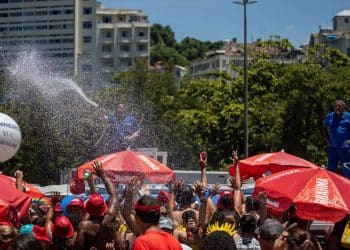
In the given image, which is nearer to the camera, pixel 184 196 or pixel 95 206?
pixel 95 206

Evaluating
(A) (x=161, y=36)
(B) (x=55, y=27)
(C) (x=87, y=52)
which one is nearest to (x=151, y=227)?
(B) (x=55, y=27)

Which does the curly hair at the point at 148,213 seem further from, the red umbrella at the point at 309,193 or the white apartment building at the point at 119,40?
the white apartment building at the point at 119,40

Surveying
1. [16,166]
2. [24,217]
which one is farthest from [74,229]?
[16,166]

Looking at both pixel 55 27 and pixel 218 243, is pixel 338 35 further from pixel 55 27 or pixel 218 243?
pixel 218 243

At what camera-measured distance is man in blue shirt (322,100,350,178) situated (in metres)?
13.8

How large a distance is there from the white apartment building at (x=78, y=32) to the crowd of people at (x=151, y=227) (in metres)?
53.7

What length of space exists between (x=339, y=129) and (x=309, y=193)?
4379 millimetres

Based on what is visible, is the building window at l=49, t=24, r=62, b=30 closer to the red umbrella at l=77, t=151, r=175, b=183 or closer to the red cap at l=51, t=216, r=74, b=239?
the red umbrella at l=77, t=151, r=175, b=183

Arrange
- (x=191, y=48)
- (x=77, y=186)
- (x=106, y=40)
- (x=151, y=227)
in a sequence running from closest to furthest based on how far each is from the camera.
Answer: (x=151, y=227), (x=77, y=186), (x=106, y=40), (x=191, y=48)

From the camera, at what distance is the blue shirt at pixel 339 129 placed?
1381cm

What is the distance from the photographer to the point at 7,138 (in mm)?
12461

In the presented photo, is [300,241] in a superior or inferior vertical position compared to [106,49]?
inferior

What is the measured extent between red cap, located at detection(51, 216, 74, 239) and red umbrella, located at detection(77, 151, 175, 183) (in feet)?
18.0

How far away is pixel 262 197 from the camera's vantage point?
9547 mm
